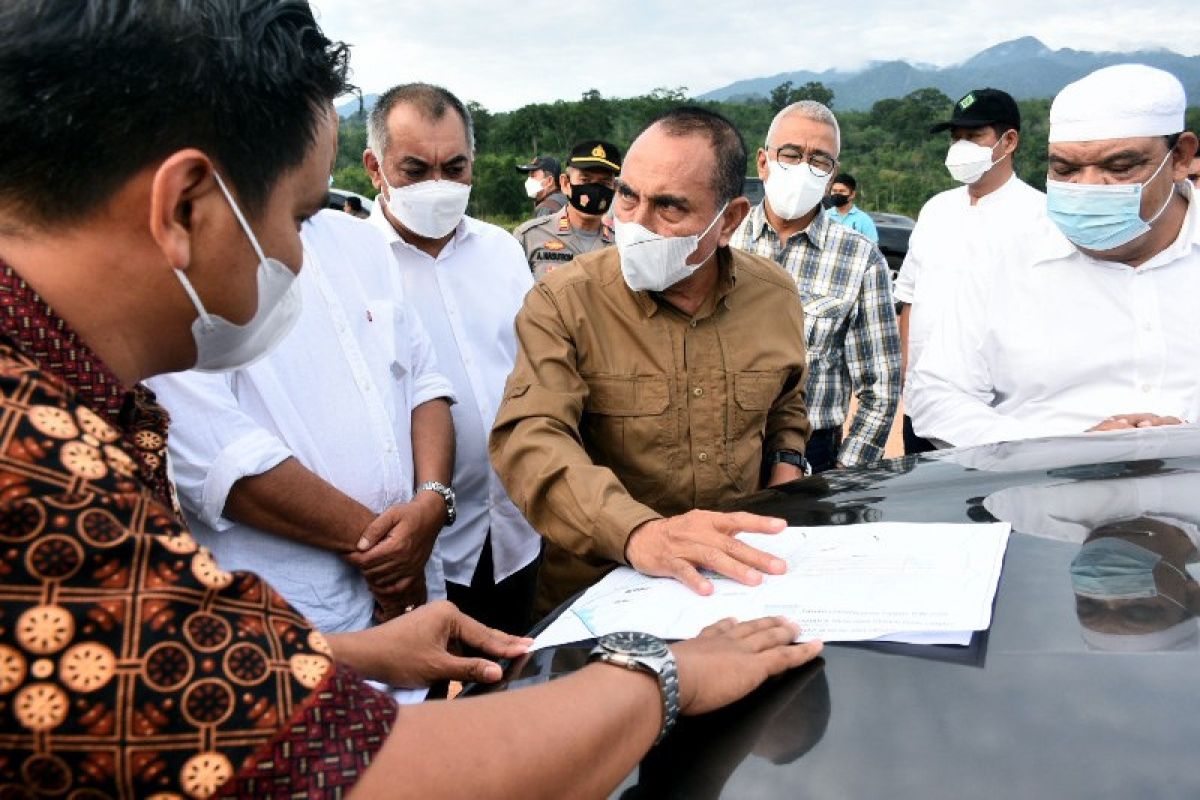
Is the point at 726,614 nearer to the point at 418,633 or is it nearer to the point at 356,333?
the point at 418,633

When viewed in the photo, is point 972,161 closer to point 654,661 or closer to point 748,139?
point 654,661

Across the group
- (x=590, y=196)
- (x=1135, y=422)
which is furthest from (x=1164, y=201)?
(x=590, y=196)

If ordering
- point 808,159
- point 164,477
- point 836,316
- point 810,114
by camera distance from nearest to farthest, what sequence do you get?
point 164,477 < point 836,316 < point 808,159 < point 810,114

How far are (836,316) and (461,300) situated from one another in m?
1.29

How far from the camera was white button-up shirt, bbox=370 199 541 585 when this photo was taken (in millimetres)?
2889

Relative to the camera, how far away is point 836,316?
11.2ft

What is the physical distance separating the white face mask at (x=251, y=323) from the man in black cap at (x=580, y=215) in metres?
3.88

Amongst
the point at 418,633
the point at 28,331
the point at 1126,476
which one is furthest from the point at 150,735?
the point at 1126,476

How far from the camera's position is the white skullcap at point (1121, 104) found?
99.8 inches

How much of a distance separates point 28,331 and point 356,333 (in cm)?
132

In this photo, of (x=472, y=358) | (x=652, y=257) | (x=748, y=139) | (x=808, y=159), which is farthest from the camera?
(x=748, y=139)

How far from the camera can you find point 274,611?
2.72 ft

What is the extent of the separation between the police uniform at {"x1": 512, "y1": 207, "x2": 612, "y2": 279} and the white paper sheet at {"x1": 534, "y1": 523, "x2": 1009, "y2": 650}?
3.78 meters

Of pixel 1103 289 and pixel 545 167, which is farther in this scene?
pixel 545 167
